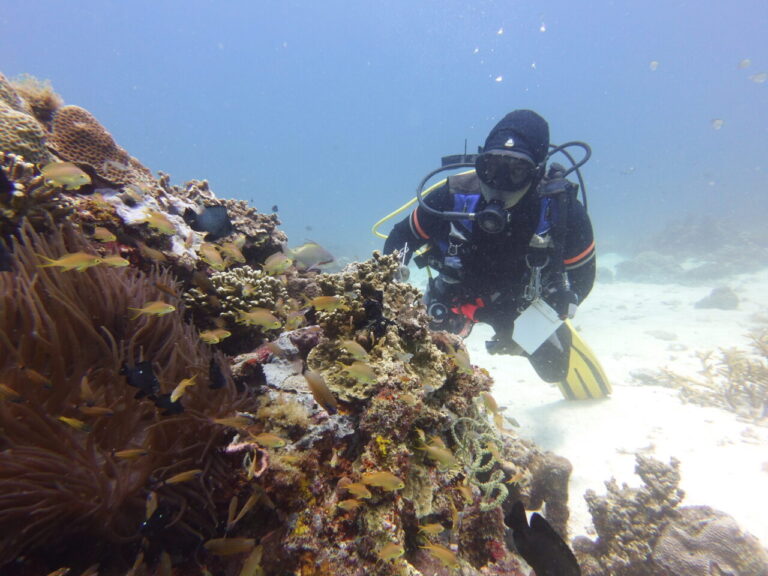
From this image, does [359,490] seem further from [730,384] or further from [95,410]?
[730,384]

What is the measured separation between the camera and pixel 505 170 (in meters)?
4.80

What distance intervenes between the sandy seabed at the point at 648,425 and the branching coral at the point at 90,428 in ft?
14.7

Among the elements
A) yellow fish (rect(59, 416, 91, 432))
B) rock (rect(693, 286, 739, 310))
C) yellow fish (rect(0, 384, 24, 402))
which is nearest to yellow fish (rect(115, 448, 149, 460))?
yellow fish (rect(59, 416, 91, 432))

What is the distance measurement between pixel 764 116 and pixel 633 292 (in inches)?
4393

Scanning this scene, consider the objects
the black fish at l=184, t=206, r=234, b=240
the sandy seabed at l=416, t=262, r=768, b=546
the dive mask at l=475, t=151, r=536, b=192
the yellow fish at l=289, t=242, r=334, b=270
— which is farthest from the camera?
the sandy seabed at l=416, t=262, r=768, b=546

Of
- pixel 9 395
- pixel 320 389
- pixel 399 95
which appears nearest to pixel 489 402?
pixel 320 389

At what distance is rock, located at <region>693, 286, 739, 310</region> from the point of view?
50.8ft

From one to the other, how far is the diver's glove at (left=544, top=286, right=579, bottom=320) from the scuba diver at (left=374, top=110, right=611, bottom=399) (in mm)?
15

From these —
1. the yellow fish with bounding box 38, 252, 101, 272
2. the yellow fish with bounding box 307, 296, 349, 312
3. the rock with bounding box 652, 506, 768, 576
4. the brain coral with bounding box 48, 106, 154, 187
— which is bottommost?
the rock with bounding box 652, 506, 768, 576

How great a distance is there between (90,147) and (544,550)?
5.54 meters

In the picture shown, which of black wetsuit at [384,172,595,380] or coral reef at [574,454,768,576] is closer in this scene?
coral reef at [574,454,768,576]

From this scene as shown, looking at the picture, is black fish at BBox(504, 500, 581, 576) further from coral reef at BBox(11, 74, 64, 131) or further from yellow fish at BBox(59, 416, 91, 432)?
coral reef at BBox(11, 74, 64, 131)

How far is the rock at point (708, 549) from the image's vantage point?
329 cm

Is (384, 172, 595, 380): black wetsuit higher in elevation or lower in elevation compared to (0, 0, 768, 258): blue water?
lower
